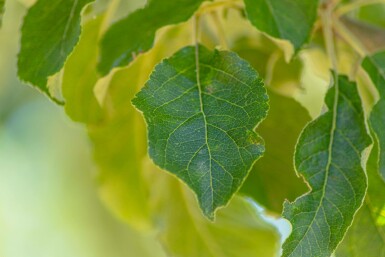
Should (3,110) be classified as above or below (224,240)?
below

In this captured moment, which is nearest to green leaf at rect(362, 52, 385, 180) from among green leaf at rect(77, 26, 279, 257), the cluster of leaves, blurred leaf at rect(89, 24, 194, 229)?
the cluster of leaves

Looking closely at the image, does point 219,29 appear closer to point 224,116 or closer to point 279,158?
point 279,158

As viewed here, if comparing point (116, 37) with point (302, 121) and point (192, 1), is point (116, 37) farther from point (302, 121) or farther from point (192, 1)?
point (302, 121)

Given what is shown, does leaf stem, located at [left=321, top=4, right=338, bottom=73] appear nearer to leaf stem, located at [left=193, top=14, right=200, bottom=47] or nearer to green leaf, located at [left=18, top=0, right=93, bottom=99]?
leaf stem, located at [left=193, top=14, right=200, bottom=47]

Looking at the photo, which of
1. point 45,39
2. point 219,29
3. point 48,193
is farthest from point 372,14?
point 48,193

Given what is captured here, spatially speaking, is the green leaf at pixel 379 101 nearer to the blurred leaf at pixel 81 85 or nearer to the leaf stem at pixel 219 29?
the leaf stem at pixel 219 29

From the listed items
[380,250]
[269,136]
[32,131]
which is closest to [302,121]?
[269,136]

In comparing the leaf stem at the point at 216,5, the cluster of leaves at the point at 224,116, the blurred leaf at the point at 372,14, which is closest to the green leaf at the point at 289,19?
the cluster of leaves at the point at 224,116
